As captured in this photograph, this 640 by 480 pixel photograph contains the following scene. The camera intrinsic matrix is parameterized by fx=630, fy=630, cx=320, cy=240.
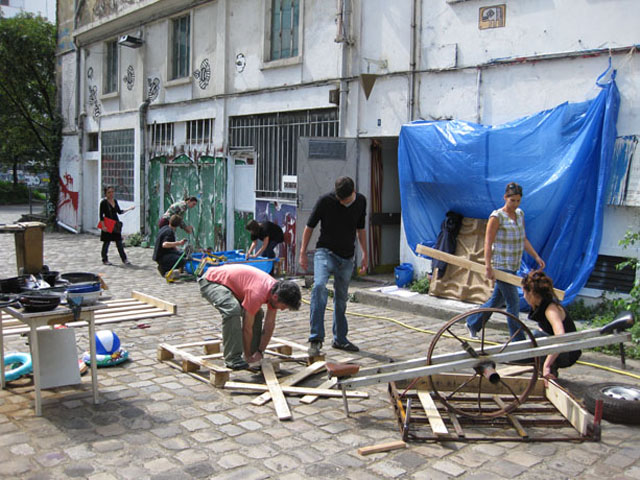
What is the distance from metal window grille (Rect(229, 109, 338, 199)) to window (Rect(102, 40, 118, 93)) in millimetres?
6852

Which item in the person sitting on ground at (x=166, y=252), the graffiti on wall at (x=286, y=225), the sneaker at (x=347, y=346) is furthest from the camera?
the graffiti on wall at (x=286, y=225)

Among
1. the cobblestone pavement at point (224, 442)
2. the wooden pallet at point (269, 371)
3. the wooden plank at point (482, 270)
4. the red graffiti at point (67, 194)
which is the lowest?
the cobblestone pavement at point (224, 442)

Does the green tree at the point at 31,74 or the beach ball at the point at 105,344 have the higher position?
the green tree at the point at 31,74

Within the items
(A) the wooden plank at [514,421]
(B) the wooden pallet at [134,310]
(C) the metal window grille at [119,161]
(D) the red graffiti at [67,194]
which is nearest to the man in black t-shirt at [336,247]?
(A) the wooden plank at [514,421]

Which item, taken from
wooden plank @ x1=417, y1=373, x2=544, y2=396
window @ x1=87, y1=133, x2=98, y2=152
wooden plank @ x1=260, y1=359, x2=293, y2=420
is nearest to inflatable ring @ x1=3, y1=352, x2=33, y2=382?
wooden plank @ x1=260, y1=359, x2=293, y2=420

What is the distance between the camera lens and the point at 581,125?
7746 mm

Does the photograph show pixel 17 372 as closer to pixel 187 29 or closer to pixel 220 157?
pixel 220 157

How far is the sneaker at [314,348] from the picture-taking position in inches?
240

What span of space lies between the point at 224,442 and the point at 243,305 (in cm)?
144

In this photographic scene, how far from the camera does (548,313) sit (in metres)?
5.29

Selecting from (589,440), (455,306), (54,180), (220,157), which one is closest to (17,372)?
(589,440)

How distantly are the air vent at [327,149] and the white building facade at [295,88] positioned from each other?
2 centimetres

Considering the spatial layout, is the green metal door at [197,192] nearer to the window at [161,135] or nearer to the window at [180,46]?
the window at [161,135]

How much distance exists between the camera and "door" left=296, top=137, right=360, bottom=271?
10703 millimetres
